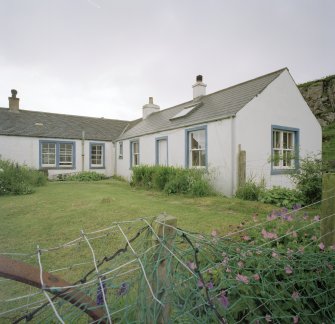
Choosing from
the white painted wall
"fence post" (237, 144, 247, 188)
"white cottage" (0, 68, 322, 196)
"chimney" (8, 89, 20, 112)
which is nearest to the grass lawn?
"fence post" (237, 144, 247, 188)

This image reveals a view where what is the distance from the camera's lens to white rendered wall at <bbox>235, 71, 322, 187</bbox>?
30.6 ft

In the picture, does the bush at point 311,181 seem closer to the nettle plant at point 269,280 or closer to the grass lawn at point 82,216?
the grass lawn at point 82,216

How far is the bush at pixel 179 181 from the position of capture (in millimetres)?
8922

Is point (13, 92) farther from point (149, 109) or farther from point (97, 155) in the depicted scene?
point (149, 109)

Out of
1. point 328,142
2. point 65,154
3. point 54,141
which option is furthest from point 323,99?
point 54,141

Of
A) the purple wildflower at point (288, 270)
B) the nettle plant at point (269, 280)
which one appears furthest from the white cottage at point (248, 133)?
the purple wildflower at point (288, 270)

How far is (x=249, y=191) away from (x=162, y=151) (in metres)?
6.46

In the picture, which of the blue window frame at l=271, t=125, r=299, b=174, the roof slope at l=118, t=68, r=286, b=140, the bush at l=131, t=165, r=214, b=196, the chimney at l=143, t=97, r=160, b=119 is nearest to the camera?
the bush at l=131, t=165, r=214, b=196

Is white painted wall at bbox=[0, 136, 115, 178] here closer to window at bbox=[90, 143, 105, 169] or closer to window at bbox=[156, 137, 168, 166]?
window at bbox=[90, 143, 105, 169]

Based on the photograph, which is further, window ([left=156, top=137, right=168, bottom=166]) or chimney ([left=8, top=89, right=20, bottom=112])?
chimney ([left=8, top=89, right=20, bottom=112])

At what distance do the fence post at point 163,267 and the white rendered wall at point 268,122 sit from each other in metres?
8.17

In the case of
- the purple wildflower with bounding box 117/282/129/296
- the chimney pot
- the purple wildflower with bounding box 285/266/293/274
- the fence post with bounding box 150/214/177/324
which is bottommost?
the purple wildflower with bounding box 285/266/293/274

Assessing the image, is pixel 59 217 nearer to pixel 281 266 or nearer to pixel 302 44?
pixel 281 266

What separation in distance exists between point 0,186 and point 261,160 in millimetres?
11247
